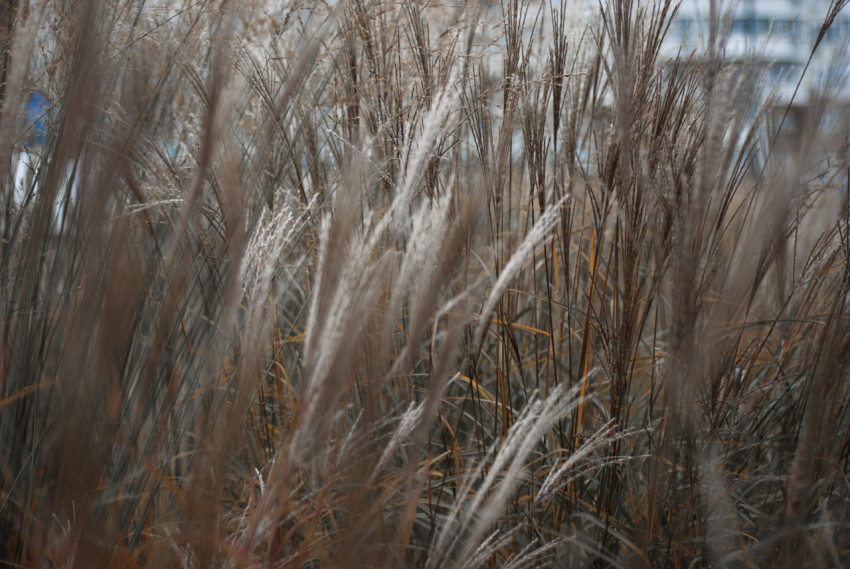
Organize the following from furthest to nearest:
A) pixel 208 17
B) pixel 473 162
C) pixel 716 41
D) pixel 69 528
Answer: pixel 473 162
pixel 208 17
pixel 716 41
pixel 69 528

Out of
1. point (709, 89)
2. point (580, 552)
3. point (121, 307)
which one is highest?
point (709, 89)

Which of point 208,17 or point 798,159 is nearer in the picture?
point 798,159

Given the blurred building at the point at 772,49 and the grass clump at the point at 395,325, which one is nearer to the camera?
the grass clump at the point at 395,325

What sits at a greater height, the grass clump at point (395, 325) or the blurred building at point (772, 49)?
the blurred building at point (772, 49)

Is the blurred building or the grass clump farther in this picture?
the blurred building

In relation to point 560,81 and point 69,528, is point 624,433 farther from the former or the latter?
point 69,528

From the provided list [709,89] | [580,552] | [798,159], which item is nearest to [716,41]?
[709,89]

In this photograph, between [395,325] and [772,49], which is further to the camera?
[772,49]

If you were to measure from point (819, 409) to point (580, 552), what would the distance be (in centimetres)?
47

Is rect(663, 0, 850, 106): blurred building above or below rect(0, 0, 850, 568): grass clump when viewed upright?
above

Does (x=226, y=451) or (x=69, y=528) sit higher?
(x=226, y=451)

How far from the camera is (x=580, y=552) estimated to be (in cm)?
105

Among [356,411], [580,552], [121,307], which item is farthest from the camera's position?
[356,411]

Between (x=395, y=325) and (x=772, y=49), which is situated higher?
(x=772, y=49)
